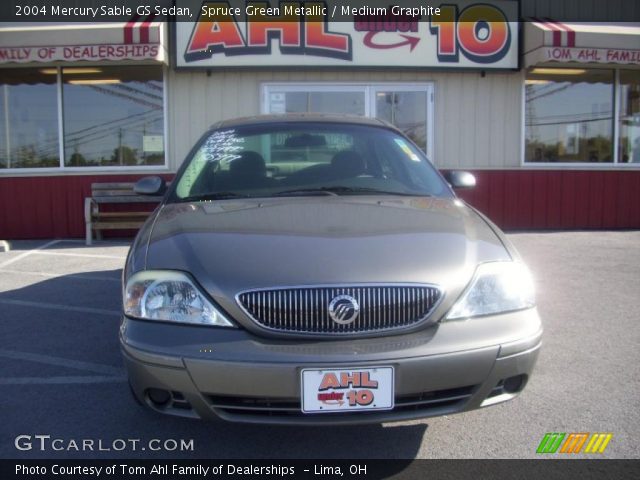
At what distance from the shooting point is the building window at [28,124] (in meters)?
9.42

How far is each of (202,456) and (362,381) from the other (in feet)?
2.94

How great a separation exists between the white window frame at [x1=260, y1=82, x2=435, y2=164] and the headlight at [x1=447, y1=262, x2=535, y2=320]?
22.9ft

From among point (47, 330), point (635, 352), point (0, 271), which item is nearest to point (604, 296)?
point (635, 352)

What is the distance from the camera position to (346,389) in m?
2.23

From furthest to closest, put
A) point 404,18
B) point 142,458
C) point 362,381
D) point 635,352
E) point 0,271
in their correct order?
point 404,18, point 0,271, point 635,352, point 142,458, point 362,381

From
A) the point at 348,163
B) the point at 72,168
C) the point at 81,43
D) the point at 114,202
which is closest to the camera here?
the point at 348,163

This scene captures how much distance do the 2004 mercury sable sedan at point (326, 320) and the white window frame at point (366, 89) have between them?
6869 millimetres

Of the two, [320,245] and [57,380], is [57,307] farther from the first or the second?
[320,245]

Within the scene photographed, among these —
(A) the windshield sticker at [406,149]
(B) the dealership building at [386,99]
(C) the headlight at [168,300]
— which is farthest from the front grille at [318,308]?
(B) the dealership building at [386,99]

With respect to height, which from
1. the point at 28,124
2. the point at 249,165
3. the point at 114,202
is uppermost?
the point at 28,124

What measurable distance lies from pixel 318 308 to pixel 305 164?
162cm

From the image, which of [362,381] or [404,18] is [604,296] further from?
[404,18]

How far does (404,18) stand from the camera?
9188mm

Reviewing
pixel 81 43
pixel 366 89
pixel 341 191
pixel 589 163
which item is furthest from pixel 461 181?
pixel 589 163
